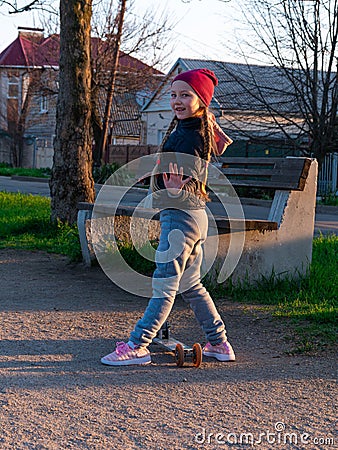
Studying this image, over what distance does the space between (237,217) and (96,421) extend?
368cm

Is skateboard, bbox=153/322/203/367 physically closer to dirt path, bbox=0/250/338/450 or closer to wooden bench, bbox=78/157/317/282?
dirt path, bbox=0/250/338/450

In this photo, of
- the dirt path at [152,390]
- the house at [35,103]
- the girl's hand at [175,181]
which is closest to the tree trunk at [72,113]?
the dirt path at [152,390]

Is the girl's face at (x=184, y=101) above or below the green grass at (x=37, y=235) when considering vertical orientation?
above

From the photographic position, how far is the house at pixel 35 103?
3384cm

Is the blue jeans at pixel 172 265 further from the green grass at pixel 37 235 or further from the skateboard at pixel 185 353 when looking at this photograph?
the green grass at pixel 37 235

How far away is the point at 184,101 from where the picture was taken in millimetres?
4590

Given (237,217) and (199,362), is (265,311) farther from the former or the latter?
(199,362)

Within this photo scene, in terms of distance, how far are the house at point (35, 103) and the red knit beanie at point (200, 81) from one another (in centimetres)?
2594

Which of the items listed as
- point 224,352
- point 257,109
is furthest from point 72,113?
point 257,109

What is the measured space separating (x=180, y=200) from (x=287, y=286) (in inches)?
102

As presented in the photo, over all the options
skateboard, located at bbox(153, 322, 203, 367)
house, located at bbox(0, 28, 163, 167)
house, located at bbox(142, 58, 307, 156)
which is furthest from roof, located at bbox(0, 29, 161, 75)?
skateboard, located at bbox(153, 322, 203, 367)

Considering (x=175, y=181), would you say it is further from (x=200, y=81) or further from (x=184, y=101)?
(x=200, y=81)

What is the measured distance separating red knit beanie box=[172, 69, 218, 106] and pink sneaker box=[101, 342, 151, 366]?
1.53m

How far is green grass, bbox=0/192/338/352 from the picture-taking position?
5.43 metres
